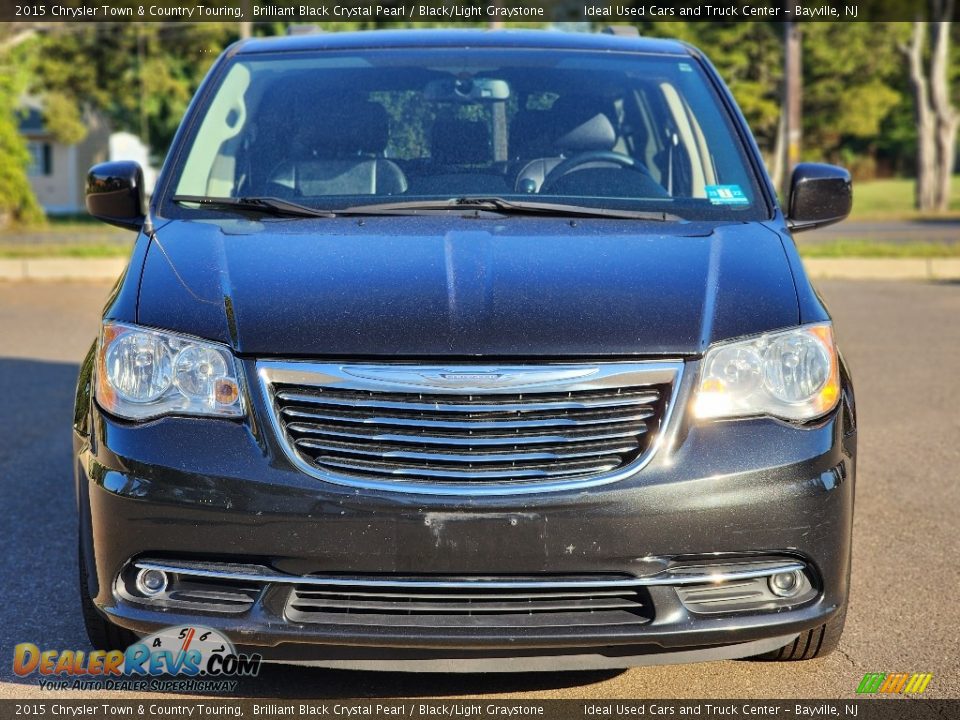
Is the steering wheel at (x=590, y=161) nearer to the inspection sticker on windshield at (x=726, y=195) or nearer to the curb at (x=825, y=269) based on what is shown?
the inspection sticker on windshield at (x=726, y=195)

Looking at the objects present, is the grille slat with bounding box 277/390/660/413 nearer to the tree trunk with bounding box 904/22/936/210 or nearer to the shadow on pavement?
the shadow on pavement

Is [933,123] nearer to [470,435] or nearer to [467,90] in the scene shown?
[467,90]

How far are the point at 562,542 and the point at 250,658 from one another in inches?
31.8

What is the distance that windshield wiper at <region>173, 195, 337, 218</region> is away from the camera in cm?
399

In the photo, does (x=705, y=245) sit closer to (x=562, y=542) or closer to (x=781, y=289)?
(x=781, y=289)

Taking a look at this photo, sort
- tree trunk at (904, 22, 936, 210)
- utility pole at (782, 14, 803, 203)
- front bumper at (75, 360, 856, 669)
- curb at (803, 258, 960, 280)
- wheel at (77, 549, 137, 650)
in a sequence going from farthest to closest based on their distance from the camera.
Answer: tree trunk at (904, 22, 936, 210)
utility pole at (782, 14, 803, 203)
curb at (803, 258, 960, 280)
wheel at (77, 549, 137, 650)
front bumper at (75, 360, 856, 669)

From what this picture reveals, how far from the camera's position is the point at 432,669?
10.2 feet

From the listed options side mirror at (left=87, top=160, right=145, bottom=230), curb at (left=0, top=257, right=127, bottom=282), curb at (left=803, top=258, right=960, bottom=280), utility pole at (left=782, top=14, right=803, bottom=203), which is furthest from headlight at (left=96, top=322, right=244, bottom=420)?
utility pole at (left=782, top=14, right=803, bottom=203)

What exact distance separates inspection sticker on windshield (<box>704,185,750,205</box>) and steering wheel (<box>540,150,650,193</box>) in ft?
1.03

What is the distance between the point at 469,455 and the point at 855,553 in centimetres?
225

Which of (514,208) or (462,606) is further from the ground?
(514,208)

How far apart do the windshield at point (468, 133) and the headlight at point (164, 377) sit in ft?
2.84

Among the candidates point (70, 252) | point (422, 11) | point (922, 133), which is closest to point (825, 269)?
point (70, 252)

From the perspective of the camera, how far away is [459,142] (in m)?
4.46
